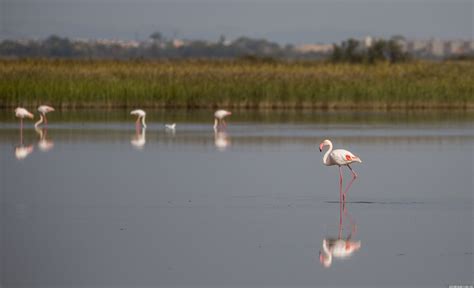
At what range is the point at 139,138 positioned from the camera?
21.7 metres

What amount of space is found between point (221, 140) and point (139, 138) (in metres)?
1.55

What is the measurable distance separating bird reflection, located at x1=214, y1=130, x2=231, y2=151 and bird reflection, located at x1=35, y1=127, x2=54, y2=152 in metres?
2.81

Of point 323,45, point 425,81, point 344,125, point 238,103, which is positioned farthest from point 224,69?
point 323,45

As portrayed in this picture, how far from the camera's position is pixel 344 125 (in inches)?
986

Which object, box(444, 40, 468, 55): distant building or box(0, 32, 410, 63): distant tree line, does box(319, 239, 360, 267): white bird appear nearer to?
box(0, 32, 410, 63): distant tree line

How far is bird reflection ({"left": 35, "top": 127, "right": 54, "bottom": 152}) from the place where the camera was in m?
19.2

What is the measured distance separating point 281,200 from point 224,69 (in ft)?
75.7

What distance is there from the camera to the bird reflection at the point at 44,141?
754 inches

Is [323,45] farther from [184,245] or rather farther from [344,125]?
[184,245]

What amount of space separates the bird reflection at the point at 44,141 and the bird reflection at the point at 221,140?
281 centimetres

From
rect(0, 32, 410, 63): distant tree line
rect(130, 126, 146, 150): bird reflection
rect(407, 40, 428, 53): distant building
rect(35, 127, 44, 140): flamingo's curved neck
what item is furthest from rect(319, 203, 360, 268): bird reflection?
rect(407, 40, 428, 53): distant building

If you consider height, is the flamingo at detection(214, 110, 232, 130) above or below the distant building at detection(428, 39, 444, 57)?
below

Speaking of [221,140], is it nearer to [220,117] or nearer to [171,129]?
[171,129]

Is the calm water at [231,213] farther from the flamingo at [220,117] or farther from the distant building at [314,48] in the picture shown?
the distant building at [314,48]
